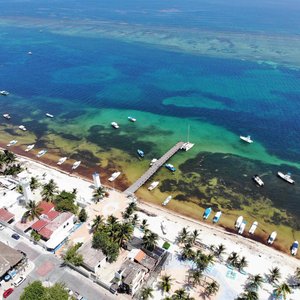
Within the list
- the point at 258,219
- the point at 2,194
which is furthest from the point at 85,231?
the point at 258,219

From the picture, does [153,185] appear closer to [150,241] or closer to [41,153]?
[150,241]

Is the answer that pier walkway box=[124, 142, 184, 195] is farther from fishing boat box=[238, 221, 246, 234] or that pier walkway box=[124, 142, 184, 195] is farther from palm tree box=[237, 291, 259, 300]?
palm tree box=[237, 291, 259, 300]

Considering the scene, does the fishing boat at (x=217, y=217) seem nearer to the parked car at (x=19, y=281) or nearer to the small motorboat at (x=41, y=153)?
the parked car at (x=19, y=281)

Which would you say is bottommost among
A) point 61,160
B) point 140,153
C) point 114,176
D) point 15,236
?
point 61,160

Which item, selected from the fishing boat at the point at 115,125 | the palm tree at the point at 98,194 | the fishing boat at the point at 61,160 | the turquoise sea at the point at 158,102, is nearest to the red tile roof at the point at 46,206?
the palm tree at the point at 98,194

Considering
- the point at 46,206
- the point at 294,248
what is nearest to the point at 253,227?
the point at 294,248

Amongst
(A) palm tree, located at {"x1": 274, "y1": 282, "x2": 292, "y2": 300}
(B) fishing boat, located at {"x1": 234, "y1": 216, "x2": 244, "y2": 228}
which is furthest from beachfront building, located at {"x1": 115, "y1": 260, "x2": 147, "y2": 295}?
(B) fishing boat, located at {"x1": 234, "y1": 216, "x2": 244, "y2": 228}
